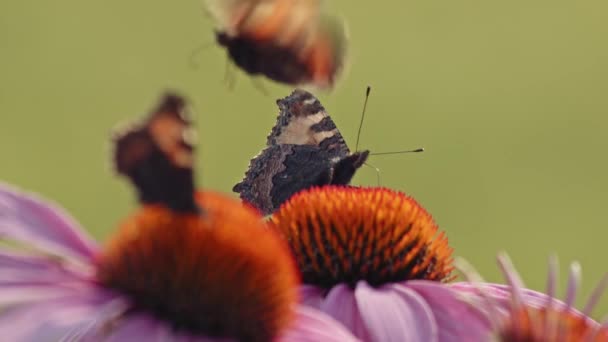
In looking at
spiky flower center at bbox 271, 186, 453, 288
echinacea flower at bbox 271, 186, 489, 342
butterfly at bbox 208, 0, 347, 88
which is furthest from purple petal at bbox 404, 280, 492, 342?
butterfly at bbox 208, 0, 347, 88

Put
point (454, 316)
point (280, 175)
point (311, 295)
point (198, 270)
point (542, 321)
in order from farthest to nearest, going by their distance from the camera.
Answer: point (280, 175)
point (311, 295)
point (454, 316)
point (542, 321)
point (198, 270)

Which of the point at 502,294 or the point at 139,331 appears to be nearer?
the point at 139,331

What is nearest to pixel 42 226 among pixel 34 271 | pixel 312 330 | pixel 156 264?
pixel 34 271

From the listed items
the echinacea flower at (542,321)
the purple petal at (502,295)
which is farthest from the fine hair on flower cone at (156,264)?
the purple petal at (502,295)

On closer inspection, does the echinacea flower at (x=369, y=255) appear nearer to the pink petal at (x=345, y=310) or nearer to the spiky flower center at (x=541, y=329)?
the pink petal at (x=345, y=310)

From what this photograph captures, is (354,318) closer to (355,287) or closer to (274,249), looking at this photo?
(355,287)

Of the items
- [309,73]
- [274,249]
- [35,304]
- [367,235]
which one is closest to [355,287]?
[367,235]

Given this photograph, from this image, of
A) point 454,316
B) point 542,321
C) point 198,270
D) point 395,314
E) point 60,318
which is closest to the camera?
point 60,318

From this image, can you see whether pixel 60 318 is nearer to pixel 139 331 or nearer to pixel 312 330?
pixel 139 331
